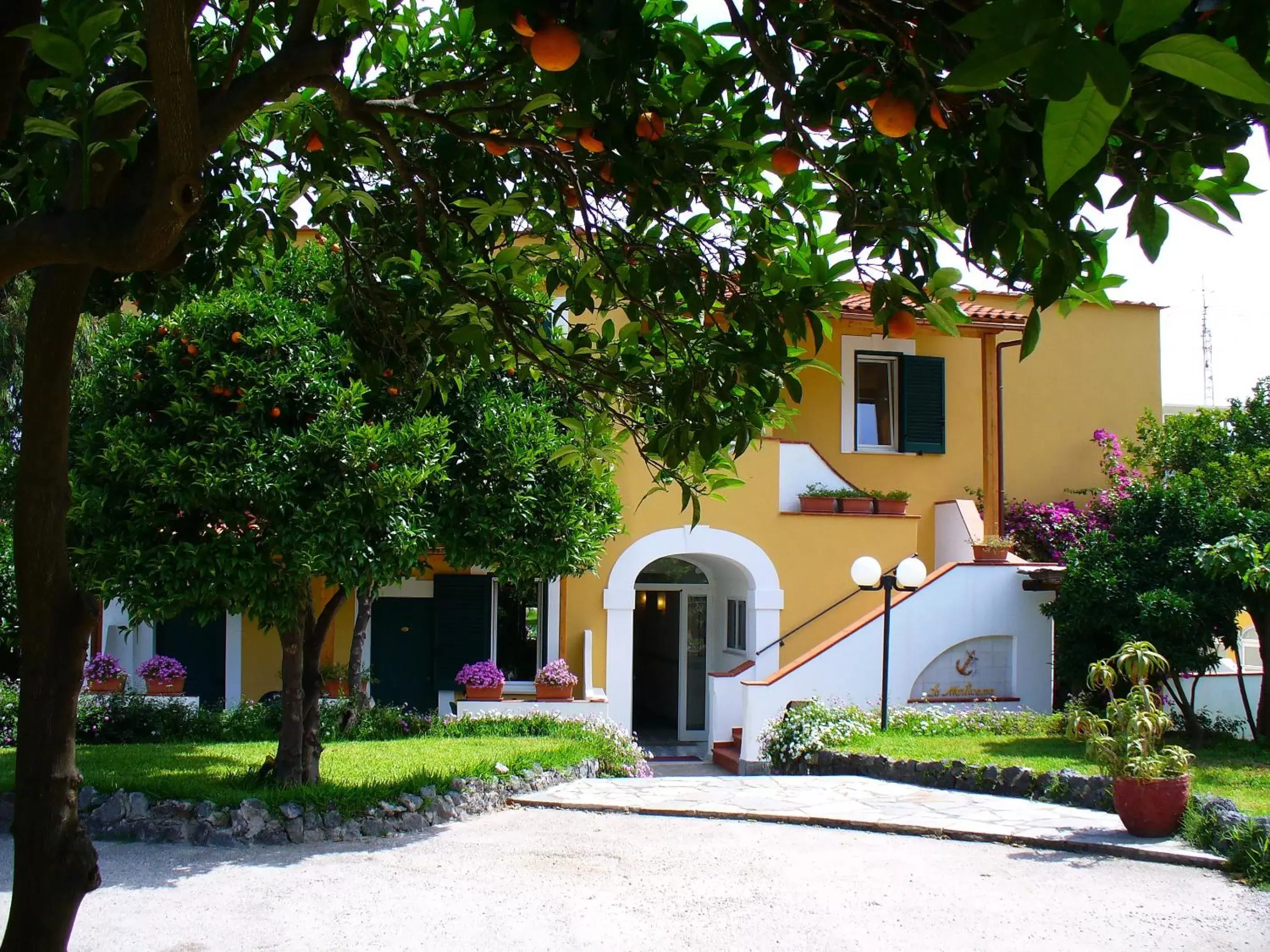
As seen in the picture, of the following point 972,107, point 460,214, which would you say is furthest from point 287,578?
point 972,107

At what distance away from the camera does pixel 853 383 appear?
17.8 m

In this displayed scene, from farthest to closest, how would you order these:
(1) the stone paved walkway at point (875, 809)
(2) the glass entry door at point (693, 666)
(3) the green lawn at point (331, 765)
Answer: (2) the glass entry door at point (693, 666)
(3) the green lawn at point (331, 765)
(1) the stone paved walkway at point (875, 809)

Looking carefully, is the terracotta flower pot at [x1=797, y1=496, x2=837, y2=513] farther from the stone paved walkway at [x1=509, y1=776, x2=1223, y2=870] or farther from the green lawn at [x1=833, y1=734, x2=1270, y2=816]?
the stone paved walkway at [x1=509, y1=776, x2=1223, y2=870]

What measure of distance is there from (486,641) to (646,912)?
8793mm

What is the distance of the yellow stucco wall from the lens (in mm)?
15523

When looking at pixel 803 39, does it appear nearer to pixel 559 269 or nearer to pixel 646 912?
pixel 559 269

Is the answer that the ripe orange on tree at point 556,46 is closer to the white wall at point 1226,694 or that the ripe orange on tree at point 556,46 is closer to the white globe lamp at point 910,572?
the white globe lamp at point 910,572

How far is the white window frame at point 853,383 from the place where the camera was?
691 inches

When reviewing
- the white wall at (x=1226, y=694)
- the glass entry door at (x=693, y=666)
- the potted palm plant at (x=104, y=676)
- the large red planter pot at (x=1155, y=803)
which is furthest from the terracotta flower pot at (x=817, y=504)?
the potted palm plant at (x=104, y=676)

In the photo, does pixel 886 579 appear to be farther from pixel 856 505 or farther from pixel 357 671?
pixel 357 671

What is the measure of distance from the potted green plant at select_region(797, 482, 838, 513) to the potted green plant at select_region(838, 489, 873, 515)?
0.09m

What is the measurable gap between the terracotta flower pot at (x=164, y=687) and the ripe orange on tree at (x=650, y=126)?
496 inches

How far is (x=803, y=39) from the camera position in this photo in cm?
341

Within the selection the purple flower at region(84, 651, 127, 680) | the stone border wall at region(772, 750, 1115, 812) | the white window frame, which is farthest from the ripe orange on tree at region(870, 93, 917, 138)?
the white window frame
